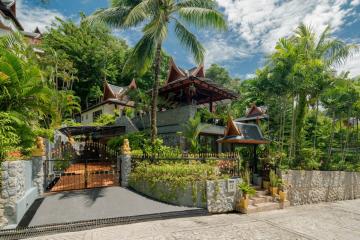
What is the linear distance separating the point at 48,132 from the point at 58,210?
5.93 meters

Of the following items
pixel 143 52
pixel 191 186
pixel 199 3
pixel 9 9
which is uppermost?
pixel 9 9

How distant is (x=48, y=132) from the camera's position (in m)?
12.5

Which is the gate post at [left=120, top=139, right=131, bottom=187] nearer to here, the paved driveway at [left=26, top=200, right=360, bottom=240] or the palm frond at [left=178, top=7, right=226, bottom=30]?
the paved driveway at [left=26, top=200, right=360, bottom=240]

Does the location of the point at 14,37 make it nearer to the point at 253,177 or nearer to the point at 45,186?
the point at 45,186

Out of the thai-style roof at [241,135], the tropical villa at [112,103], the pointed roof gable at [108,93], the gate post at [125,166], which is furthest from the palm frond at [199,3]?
the pointed roof gable at [108,93]

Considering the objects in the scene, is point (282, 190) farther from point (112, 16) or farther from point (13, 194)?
point (112, 16)

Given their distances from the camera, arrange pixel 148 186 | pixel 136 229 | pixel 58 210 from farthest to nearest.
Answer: pixel 148 186, pixel 58 210, pixel 136 229

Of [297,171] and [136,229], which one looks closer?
[136,229]

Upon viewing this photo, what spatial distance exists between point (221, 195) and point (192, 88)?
7529 millimetres

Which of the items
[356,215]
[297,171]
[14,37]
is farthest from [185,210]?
[14,37]

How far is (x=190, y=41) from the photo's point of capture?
13.4 metres

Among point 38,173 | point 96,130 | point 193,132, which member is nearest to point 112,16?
point 193,132

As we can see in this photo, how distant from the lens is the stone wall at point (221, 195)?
909 centimetres

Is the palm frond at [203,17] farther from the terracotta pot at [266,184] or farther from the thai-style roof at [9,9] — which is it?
the thai-style roof at [9,9]
